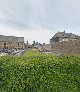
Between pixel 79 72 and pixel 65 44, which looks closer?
pixel 79 72

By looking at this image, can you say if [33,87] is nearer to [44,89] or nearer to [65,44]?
[44,89]

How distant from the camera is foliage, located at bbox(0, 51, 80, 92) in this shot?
240 inches

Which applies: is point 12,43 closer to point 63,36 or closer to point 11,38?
point 11,38

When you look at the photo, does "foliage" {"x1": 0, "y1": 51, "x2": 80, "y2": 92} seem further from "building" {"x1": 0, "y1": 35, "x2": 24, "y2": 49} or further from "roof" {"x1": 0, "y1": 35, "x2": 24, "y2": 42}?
"roof" {"x1": 0, "y1": 35, "x2": 24, "y2": 42}

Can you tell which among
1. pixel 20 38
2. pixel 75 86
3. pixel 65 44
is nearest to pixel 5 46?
pixel 20 38

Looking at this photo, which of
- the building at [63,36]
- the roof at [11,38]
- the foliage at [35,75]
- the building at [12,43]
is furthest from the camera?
the roof at [11,38]

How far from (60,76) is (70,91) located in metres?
1.06

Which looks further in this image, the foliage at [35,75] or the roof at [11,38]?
the roof at [11,38]

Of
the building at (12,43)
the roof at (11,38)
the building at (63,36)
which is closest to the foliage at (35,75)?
the building at (63,36)

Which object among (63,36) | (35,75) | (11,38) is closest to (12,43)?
(11,38)

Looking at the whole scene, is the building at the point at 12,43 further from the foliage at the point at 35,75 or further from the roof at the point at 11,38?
the foliage at the point at 35,75

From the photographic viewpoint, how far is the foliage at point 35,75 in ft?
20.0

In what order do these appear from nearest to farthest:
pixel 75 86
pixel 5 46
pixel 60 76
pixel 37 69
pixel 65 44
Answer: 1. pixel 37 69
2. pixel 60 76
3. pixel 75 86
4. pixel 65 44
5. pixel 5 46

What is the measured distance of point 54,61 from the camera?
6.49m
